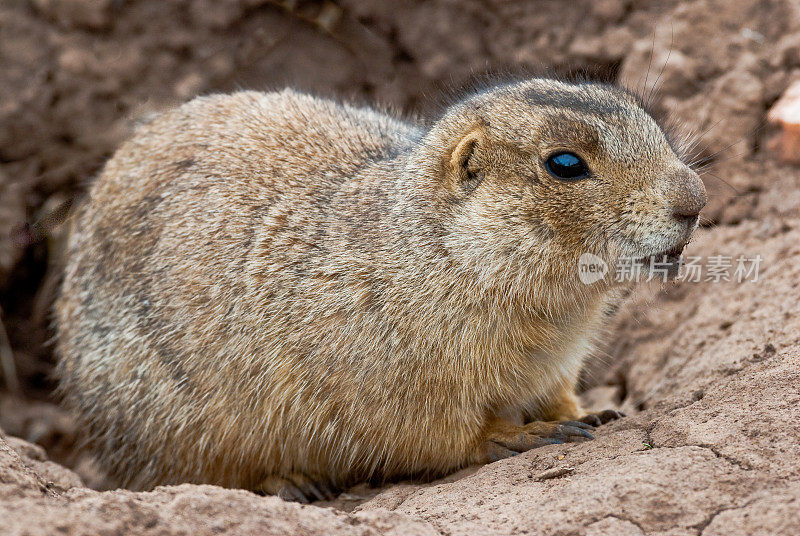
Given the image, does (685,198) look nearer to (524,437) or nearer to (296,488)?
(524,437)

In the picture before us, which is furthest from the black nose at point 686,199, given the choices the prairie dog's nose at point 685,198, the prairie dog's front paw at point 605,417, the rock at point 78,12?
the rock at point 78,12

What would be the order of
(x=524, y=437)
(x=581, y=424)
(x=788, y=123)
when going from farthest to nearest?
(x=788, y=123) → (x=581, y=424) → (x=524, y=437)

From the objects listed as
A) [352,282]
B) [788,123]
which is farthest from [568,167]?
[788,123]

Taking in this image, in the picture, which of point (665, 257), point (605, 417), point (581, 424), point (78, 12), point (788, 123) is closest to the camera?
point (665, 257)

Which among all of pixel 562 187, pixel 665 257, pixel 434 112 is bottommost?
pixel 665 257

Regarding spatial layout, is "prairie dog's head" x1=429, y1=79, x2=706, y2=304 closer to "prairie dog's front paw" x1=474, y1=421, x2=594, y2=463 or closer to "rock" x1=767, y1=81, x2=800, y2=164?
"prairie dog's front paw" x1=474, y1=421, x2=594, y2=463

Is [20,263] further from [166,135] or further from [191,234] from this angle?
[191,234]

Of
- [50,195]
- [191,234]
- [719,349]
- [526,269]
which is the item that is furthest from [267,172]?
[50,195]
